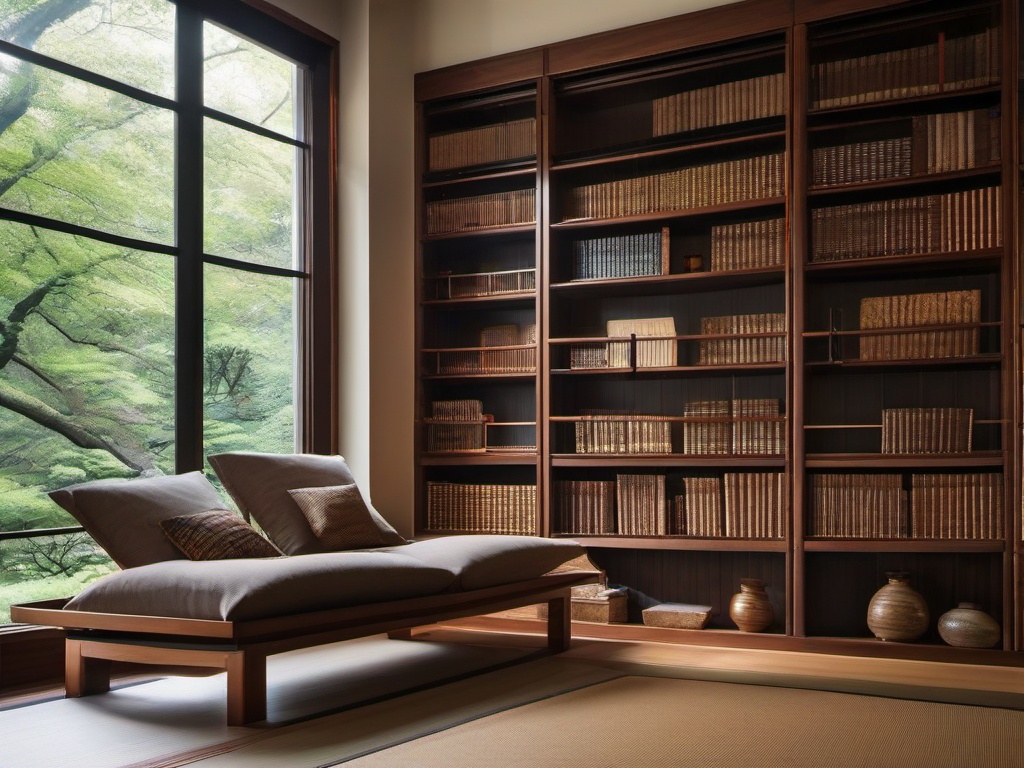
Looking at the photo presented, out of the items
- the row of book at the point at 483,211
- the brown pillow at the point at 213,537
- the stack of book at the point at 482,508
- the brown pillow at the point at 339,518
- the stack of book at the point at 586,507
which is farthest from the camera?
the row of book at the point at 483,211

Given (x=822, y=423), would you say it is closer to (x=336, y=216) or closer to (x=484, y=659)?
(x=484, y=659)

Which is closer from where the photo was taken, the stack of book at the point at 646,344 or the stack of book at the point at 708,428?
the stack of book at the point at 708,428

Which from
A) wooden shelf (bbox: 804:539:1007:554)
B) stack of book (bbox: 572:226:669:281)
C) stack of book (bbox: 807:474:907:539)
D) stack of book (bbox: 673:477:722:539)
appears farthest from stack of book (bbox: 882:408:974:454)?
stack of book (bbox: 572:226:669:281)

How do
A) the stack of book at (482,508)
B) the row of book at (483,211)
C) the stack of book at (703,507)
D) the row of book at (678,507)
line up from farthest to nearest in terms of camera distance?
the row of book at (483,211), the stack of book at (482,508), the stack of book at (703,507), the row of book at (678,507)

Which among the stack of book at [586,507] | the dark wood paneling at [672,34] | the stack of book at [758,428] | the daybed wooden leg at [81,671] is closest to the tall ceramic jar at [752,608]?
the stack of book at [758,428]

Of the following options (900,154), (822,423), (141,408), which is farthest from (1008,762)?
(141,408)

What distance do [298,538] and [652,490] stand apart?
1664 millimetres

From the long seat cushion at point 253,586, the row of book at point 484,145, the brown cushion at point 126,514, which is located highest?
the row of book at point 484,145

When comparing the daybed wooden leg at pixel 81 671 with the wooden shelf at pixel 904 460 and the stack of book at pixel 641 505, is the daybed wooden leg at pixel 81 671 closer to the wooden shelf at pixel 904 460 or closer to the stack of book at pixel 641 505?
the stack of book at pixel 641 505

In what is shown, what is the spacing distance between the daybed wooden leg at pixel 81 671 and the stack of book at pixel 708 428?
2578 millimetres

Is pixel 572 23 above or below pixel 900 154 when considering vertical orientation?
above

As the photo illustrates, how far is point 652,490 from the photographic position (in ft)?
15.7

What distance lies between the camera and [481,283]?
17.4 ft

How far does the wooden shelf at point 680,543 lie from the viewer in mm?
4480
